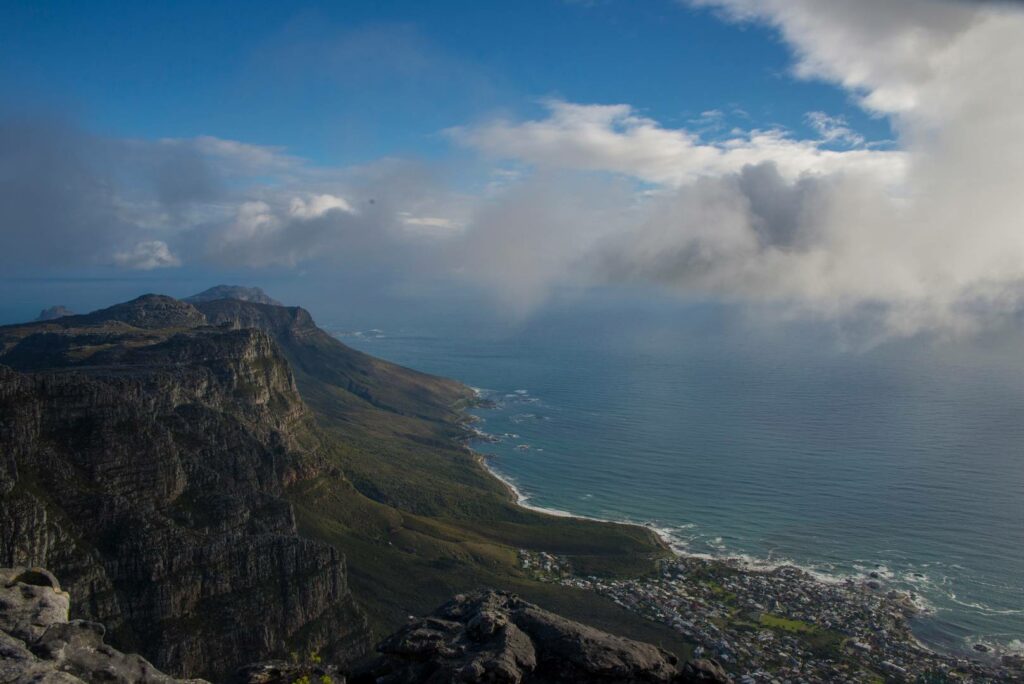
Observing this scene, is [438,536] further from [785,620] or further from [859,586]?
[859,586]

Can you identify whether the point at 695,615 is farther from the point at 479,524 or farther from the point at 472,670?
the point at 472,670

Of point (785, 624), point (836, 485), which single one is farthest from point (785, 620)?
point (836, 485)

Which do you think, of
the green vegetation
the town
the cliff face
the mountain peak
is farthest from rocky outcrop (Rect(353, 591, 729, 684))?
the mountain peak

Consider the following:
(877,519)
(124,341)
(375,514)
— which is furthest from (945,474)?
(124,341)

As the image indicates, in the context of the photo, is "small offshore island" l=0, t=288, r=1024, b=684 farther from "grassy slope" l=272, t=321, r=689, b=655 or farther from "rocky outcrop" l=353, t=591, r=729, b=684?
"grassy slope" l=272, t=321, r=689, b=655

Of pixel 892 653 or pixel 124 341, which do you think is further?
pixel 124 341

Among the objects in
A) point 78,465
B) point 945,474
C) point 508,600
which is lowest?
point 945,474
